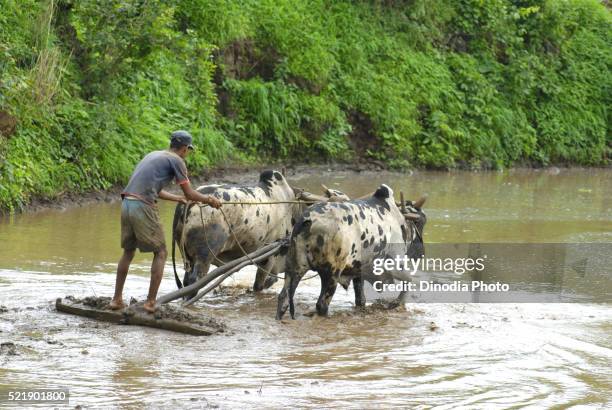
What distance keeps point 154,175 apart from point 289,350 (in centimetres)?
185

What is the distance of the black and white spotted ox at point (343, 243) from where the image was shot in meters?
9.59

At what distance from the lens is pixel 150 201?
902 cm

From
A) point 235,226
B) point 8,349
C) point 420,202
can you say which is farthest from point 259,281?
point 8,349

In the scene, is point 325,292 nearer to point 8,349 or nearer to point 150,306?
point 150,306

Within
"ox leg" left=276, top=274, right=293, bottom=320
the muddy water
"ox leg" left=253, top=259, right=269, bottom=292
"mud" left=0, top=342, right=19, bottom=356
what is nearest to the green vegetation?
the muddy water

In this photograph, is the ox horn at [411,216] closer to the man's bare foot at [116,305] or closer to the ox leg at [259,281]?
the ox leg at [259,281]

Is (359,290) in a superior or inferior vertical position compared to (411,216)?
inferior

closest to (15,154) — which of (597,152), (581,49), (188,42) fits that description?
(188,42)

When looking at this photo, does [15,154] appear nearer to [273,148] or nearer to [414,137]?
[273,148]

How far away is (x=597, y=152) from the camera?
2623 centimetres

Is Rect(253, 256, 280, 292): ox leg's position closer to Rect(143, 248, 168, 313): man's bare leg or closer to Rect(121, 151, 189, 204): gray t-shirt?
Rect(143, 248, 168, 313): man's bare leg

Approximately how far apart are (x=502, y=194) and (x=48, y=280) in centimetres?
1101

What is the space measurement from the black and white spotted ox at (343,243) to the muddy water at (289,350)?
1.09ft

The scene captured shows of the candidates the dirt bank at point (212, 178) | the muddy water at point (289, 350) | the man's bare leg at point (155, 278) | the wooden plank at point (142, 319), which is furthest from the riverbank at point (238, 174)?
the man's bare leg at point (155, 278)
